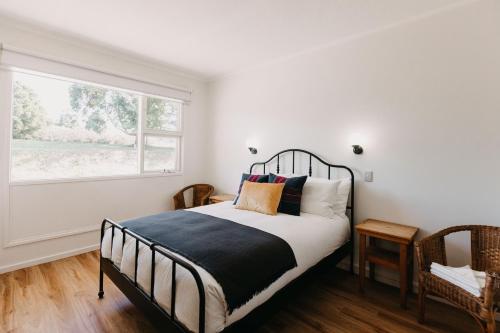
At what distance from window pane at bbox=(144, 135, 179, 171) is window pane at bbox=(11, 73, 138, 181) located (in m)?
0.18

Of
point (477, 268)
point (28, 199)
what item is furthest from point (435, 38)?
point (28, 199)

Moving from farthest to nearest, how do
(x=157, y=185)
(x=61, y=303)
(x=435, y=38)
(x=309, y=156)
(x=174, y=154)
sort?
A: (x=174, y=154) → (x=157, y=185) → (x=309, y=156) → (x=435, y=38) → (x=61, y=303)

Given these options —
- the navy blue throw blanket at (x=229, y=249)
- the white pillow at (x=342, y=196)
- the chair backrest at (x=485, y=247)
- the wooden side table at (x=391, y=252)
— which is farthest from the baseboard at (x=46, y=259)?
the chair backrest at (x=485, y=247)

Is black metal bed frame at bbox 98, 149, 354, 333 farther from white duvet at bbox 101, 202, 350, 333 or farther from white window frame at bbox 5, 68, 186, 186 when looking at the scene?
white window frame at bbox 5, 68, 186, 186

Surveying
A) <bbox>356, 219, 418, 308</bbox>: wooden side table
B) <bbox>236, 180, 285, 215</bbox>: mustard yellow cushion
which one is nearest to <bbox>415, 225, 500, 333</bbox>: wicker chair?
<bbox>356, 219, 418, 308</bbox>: wooden side table

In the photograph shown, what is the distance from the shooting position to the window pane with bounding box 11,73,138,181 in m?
2.66

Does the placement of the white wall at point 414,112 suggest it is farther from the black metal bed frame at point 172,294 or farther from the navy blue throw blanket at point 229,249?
the navy blue throw blanket at point 229,249

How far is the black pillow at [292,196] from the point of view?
2466 mm

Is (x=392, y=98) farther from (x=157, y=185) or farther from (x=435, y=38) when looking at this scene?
(x=157, y=185)

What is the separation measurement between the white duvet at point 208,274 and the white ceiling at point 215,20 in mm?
1864

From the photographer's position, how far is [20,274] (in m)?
2.46

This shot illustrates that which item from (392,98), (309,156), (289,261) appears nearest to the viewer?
(289,261)

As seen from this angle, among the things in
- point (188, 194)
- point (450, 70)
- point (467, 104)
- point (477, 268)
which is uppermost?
point (450, 70)

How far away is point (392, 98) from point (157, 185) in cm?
322
